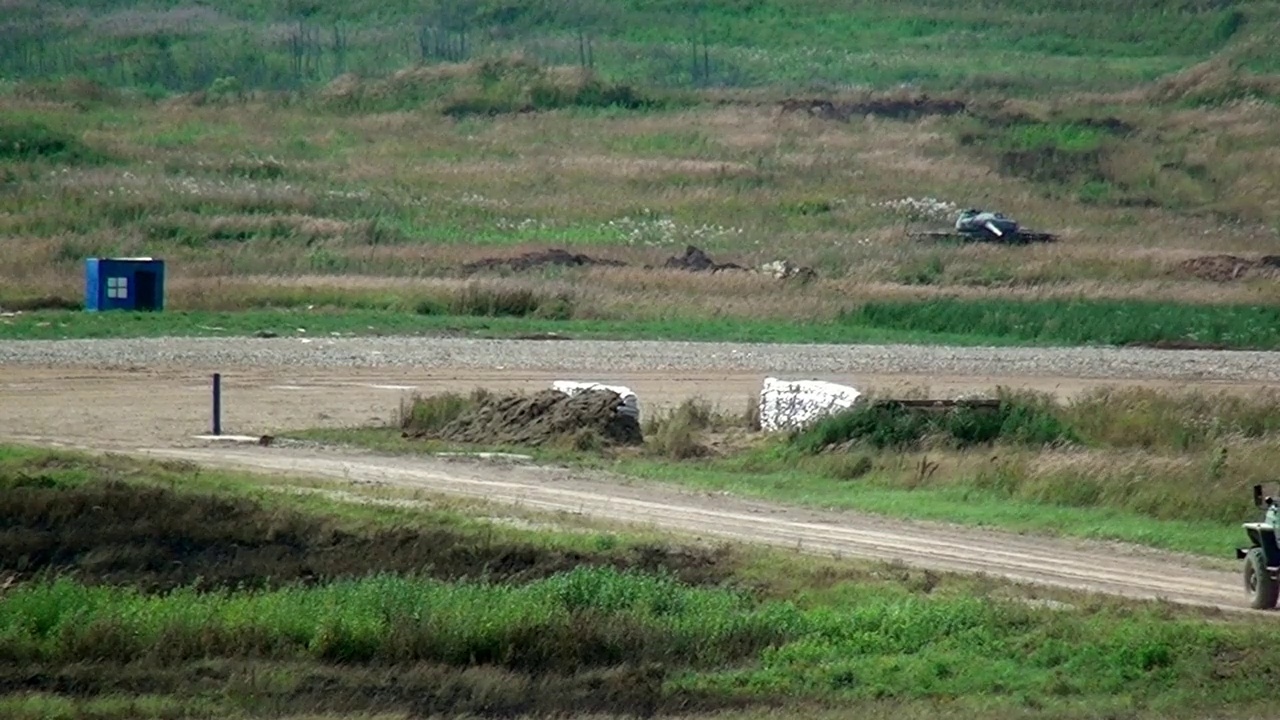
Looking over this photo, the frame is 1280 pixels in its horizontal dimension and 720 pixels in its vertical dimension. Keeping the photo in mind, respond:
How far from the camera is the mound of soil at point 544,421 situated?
26922mm

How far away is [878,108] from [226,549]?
73036 millimetres

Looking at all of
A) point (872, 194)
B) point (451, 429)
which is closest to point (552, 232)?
point (872, 194)

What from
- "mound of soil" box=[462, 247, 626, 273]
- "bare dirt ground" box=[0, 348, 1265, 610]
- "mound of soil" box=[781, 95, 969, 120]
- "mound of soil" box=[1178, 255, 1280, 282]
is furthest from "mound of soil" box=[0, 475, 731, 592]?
"mound of soil" box=[781, 95, 969, 120]

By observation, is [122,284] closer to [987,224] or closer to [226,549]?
[226,549]

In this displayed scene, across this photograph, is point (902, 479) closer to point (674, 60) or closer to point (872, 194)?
point (872, 194)

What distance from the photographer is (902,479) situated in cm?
2403

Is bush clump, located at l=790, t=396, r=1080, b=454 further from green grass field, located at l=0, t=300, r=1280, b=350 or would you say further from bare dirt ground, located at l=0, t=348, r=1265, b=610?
green grass field, located at l=0, t=300, r=1280, b=350

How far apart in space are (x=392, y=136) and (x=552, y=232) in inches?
766

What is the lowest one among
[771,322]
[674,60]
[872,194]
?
[771,322]

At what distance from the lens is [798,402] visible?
2752 cm

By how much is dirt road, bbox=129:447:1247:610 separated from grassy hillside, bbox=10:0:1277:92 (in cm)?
7878

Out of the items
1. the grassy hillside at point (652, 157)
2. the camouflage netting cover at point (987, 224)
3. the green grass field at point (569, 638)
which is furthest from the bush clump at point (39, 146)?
the green grass field at point (569, 638)

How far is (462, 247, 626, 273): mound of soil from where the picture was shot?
174 feet

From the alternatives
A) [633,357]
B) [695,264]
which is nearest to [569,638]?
[633,357]
